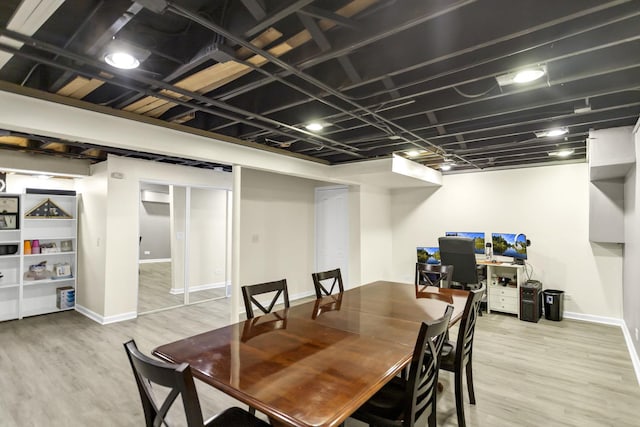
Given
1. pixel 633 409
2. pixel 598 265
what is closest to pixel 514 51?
pixel 633 409

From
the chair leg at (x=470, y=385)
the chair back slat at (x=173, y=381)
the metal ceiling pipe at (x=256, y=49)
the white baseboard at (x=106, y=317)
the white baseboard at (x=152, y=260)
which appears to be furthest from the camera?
the white baseboard at (x=152, y=260)

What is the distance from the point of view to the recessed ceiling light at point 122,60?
195 centimetres

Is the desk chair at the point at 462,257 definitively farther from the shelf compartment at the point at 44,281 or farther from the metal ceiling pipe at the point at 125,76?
the shelf compartment at the point at 44,281

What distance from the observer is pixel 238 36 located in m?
1.76

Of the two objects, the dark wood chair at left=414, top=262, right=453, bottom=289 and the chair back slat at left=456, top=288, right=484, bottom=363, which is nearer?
the chair back slat at left=456, top=288, right=484, bottom=363

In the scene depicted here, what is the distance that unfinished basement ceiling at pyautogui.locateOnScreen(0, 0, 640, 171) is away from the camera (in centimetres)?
169

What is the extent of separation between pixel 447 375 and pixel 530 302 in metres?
2.48

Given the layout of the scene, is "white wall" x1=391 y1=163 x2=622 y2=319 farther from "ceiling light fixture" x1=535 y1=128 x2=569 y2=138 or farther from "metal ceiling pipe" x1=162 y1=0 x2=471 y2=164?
"metal ceiling pipe" x1=162 y1=0 x2=471 y2=164

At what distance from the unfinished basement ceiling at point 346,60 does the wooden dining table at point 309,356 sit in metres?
1.65

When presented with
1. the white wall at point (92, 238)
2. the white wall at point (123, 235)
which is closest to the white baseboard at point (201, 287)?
the white wall at point (123, 235)

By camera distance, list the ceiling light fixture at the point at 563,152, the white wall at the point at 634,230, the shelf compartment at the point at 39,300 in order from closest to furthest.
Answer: the white wall at the point at 634,230 → the ceiling light fixture at the point at 563,152 → the shelf compartment at the point at 39,300

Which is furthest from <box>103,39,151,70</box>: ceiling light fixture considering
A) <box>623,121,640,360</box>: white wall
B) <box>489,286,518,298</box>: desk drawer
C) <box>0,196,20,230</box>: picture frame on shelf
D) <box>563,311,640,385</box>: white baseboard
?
<box>489,286,518,298</box>: desk drawer

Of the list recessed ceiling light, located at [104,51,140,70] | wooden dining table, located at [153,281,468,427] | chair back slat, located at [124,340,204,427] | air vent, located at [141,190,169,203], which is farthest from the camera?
air vent, located at [141,190,169,203]

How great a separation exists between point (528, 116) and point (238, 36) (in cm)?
284
